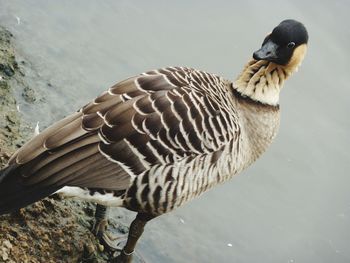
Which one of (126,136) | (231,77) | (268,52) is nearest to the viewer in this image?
(126,136)

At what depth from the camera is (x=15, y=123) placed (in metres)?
4.46

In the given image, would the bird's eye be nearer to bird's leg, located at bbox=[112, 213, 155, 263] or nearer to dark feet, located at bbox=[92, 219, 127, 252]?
bird's leg, located at bbox=[112, 213, 155, 263]

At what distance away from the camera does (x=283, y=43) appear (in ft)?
12.9

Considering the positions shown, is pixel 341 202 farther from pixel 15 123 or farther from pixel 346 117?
pixel 15 123

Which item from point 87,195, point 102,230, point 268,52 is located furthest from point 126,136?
point 268,52

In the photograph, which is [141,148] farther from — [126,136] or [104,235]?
[104,235]

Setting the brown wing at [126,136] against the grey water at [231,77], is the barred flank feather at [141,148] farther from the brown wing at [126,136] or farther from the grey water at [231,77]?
the grey water at [231,77]

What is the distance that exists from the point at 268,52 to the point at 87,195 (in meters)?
1.71

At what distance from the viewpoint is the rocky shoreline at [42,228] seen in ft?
10.5

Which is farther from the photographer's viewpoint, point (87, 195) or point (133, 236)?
point (133, 236)

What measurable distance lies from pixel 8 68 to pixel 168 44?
8.33 feet

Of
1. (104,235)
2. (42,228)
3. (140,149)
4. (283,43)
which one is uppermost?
(283,43)

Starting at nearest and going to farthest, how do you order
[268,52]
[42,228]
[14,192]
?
[14,192] → [42,228] → [268,52]

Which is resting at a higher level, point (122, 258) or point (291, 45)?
point (291, 45)
